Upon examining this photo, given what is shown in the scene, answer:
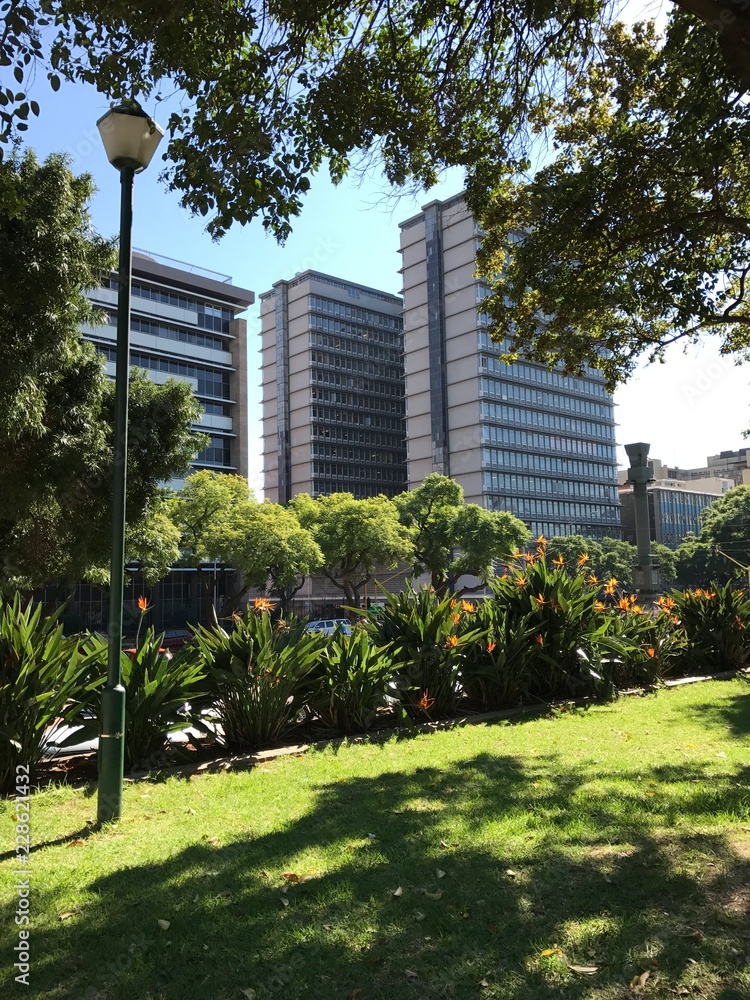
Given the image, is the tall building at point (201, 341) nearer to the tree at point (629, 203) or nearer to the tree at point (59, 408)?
the tree at point (59, 408)

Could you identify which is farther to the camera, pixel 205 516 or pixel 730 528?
pixel 730 528

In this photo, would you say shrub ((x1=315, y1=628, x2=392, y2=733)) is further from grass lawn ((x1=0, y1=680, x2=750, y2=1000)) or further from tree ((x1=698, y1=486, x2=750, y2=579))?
tree ((x1=698, y1=486, x2=750, y2=579))

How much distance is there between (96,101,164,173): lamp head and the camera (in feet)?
18.5

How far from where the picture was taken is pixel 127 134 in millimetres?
5672

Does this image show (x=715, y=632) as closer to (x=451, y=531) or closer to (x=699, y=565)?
(x=451, y=531)

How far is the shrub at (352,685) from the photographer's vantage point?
25.9 feet

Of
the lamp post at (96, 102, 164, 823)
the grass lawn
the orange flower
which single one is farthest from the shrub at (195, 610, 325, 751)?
the lamp post at (96, 102, 164, 823)

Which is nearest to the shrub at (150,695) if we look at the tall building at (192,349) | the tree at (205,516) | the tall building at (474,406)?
the tree at (205,516)

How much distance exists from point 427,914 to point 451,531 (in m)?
49.3

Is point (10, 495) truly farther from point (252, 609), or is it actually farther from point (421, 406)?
point (421, 406)

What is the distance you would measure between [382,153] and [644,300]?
14.9 feet

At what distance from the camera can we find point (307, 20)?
274 inches

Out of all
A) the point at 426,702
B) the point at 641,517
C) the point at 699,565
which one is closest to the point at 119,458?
the point at 426,702

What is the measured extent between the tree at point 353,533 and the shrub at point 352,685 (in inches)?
1438
